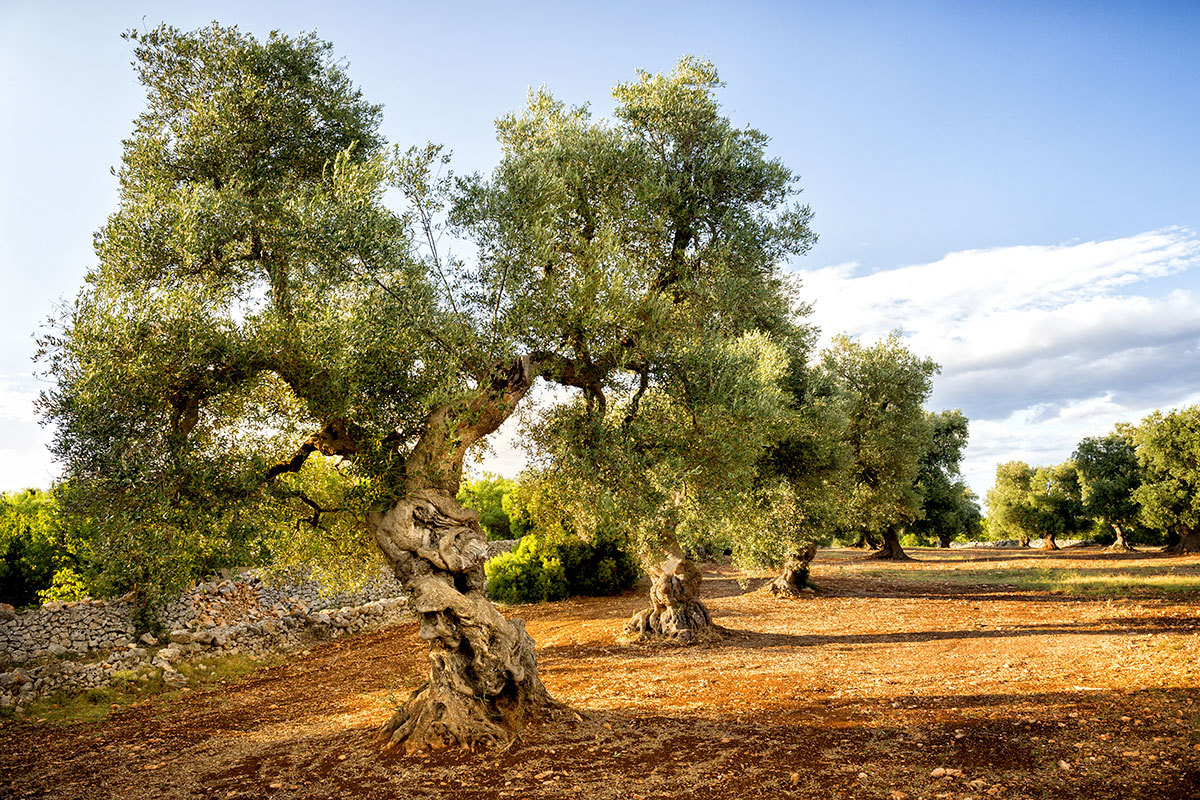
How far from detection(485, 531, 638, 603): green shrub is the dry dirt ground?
10166 mm

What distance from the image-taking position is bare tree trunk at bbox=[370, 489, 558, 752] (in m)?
10.8

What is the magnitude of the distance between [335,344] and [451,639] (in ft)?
16.6

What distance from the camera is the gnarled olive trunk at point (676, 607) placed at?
19.4 m

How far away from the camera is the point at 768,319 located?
61.8 feet

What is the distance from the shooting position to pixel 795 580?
2948 centimetres

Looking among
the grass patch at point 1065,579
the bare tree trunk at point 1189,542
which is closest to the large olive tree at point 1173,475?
the bare tree trunk at point 1189,542

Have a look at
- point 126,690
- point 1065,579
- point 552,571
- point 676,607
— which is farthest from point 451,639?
point 1065,579

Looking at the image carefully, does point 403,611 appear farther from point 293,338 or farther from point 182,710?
point 293,338

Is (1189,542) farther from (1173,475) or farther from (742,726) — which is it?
(742,726)

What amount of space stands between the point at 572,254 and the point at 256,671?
51.1 feet

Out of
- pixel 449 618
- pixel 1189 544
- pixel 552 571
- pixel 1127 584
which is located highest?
pixel 449 618

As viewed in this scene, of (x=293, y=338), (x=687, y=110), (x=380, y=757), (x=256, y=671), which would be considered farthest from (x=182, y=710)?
(x=687, y=110)

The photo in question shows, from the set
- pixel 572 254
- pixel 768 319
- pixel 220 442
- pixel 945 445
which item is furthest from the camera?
pixel 945 445

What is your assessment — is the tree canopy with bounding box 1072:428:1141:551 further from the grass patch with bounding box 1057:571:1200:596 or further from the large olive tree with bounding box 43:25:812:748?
the large olive tree with bounding box 43:25:812:748
